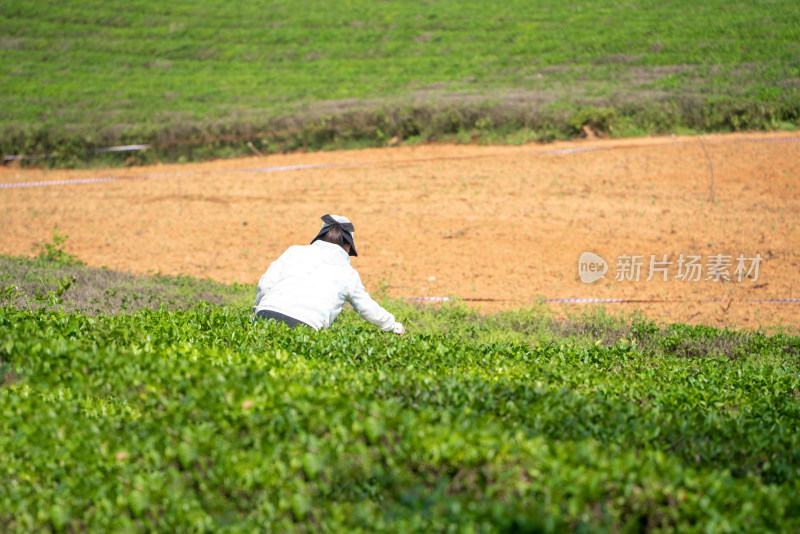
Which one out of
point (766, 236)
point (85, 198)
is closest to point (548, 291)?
point (766, 236)

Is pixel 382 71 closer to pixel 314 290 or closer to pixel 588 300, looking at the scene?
pixel 588 300

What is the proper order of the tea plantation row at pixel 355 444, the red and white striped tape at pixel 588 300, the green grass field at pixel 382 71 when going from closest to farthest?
the tea plantation row at pixel 355 444 → the red and white striped tape at pixel 588 300 → the green grass field at pixel 382 71

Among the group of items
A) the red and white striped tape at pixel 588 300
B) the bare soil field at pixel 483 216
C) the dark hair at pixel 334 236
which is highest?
the dark hair at pixel 334 236

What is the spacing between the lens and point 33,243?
1207cm

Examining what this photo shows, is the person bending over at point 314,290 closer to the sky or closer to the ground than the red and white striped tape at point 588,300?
closer to the sky

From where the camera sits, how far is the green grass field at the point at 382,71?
15.8 metres

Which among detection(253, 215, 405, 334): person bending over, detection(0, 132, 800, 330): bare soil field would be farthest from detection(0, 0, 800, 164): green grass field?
detection(253, 215, 405, 334): person bending over

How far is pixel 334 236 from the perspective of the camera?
19.7 feet

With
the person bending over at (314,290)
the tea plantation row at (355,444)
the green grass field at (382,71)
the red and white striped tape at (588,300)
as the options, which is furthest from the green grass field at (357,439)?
the green grass field at (382,71)

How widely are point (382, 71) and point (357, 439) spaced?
20063 millimetres

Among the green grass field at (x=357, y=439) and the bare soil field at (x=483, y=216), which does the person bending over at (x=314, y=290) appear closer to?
the green grass field at (x=357, y=439)

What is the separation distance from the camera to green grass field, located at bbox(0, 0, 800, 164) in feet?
51.8

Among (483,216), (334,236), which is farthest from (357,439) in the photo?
(483,216)

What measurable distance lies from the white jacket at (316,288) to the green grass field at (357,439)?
374 millimetres
